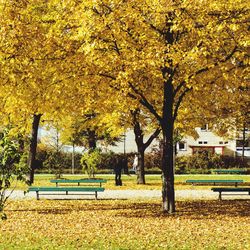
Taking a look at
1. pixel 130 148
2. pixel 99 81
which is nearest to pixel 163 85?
pixel 99 81

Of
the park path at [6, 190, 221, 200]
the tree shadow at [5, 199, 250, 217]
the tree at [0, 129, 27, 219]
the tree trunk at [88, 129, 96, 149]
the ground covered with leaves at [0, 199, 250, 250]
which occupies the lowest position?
the ground covered with leaves at [0, 199, 250, 250]

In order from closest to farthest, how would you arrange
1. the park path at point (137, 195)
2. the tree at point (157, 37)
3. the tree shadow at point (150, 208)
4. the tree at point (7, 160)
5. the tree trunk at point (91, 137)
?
the tree at point (7, 160) → the tree at point (157, 37) → the tree shadow at point (150, 208) → the park path at point (137, 195) → the tree trunk at point (91, 137)

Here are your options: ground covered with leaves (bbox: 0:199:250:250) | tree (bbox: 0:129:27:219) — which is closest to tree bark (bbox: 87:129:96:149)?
ground covered with leaves (bbox: 0:199:250:250)

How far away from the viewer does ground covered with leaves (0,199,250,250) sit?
A: 12.6m

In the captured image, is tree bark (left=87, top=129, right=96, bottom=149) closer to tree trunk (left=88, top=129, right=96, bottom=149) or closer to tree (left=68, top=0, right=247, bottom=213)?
tree trunk (left=88, top=129, right=96, bottom=149)

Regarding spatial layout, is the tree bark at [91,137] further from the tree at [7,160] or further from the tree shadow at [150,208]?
the tree at [7,160]

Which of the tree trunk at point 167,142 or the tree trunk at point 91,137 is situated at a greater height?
the tree trunk at point 91,137

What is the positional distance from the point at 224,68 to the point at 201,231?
5.44 meters

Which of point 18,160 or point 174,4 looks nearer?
point 18,160

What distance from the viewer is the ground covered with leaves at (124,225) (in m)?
12.6

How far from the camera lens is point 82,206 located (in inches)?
798

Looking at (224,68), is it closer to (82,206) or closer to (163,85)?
(163,85)

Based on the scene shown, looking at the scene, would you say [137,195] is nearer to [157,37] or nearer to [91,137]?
[157,37]

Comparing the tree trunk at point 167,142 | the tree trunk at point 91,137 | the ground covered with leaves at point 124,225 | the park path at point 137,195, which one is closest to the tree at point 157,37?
the tree trunk at point 167,142
